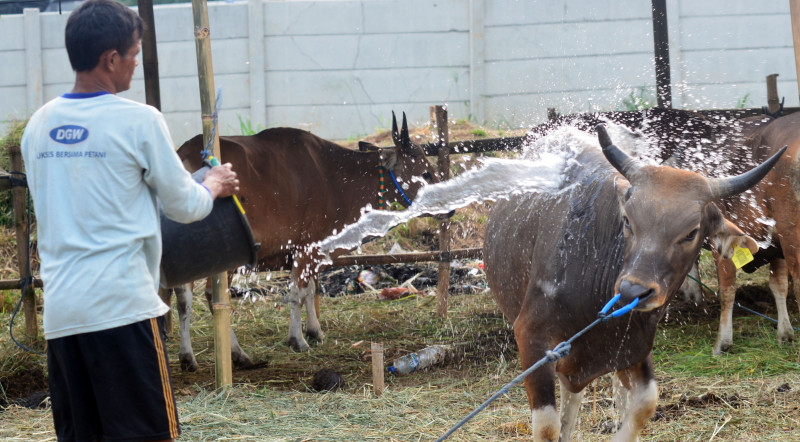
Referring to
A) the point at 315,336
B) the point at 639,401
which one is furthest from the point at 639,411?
the point at 315,336

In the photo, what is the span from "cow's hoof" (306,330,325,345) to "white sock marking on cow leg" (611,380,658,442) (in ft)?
12.7

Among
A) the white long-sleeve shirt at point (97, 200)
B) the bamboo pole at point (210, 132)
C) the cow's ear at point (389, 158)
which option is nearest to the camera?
the white long-sleeve shirt at point (97, 200)

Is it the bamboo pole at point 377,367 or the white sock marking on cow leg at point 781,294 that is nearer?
the bamboo pole at point 377,367

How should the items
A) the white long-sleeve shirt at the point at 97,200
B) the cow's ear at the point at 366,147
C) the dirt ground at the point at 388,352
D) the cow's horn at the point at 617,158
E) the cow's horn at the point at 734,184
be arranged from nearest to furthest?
the white long-sleeve shirt at the point at 97,200, the cow's horn at the point at 734,184, the cow's horn at the point at 617,158, the dirt ground at the point at 388,352, the cow's ear at the point at 366,147

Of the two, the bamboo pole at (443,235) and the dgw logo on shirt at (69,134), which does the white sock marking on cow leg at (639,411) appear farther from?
the bamboo pole at (443,235)

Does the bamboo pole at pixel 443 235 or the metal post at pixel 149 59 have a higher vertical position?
the metal post at pixel 149 59

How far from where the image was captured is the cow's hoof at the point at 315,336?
23.9 ft

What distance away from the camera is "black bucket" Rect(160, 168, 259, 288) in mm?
2766

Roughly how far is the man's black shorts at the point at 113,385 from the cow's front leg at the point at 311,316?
4770 millimetres

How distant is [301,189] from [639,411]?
430 cm

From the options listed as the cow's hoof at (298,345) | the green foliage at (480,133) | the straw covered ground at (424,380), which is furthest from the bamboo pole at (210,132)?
the green foliage at (480,133)

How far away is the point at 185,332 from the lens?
642 cm

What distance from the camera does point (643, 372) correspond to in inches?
151

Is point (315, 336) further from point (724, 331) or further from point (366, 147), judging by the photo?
point (724, 331)
